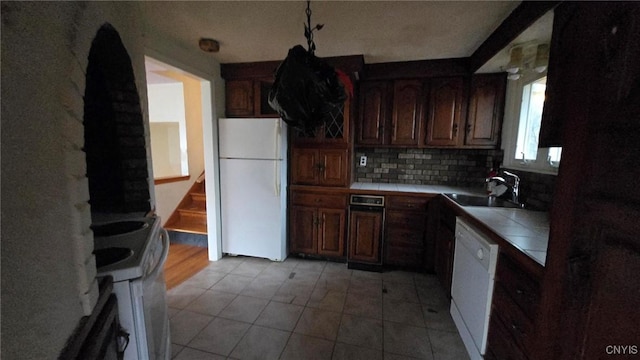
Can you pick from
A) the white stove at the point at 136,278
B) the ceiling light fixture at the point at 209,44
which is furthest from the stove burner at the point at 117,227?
the ceiling light fixture at the point at 209,44

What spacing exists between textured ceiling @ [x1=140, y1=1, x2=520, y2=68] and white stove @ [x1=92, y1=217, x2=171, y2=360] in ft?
4.95

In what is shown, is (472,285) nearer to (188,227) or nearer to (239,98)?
(239,98)

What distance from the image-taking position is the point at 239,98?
2.86 metres

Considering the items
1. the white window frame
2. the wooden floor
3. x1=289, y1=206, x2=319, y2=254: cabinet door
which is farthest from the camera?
x1=289, y1=206, x2=319, y2=254: cabinet door

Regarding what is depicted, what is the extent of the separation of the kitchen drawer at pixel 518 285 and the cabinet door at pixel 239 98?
266 centimetres

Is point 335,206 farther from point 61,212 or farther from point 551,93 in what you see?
point 61,212

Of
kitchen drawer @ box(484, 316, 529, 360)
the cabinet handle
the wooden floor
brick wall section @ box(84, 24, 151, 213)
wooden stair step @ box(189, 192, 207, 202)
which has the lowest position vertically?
the wooden floor

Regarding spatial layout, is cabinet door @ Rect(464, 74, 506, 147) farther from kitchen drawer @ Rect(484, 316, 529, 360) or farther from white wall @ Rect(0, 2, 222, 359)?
white wall @ Rect(0, 2, 222, 359)

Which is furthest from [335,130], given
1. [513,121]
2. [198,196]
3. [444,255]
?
[198,196]

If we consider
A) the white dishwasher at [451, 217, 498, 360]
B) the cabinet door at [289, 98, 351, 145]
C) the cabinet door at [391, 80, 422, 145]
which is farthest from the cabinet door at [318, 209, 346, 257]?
the white dishwasher at [451, 217, 498, 360]

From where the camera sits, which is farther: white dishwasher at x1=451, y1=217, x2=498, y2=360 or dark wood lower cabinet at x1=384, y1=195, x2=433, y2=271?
dark wood lower cabinet at x1=384, y1=195, x2=433, y2=271

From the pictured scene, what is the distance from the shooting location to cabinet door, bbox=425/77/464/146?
265cm

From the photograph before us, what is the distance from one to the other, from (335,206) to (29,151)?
2429 millimetres

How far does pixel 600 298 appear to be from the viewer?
0.55 meters
